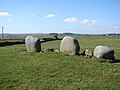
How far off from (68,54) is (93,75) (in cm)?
632

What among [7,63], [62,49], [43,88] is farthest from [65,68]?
[62,49]

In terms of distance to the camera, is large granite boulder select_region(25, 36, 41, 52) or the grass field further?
large granite boulder select_region(25, 36, 41, 52)

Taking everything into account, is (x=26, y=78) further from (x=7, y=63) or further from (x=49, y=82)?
(x=7, y=63)

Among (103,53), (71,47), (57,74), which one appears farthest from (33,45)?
(57,74)

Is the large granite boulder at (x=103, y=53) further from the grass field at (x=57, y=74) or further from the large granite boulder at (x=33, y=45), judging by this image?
the large granite boulder at (x=33, y=45)

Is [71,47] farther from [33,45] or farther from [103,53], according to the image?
[33,45]

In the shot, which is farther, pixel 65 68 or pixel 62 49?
pixel 62 49

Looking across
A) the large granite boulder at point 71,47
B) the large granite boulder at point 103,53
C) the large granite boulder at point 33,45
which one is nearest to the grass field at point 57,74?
the large granite boulder at point 103,53

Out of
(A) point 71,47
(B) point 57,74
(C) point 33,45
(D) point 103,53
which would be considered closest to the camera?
(B) point 57,74

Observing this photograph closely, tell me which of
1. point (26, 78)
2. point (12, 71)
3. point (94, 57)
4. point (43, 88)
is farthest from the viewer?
point (94, 57)

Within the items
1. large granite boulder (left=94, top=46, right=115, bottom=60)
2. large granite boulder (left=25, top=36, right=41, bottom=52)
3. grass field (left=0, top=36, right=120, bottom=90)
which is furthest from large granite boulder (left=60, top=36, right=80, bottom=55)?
large granite boulder (left=25, top=36, right=41, bottom=52)

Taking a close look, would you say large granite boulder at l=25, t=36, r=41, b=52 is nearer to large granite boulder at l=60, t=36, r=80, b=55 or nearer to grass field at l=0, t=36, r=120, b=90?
large granite boulder at l=60, t=36, r=80, b=55

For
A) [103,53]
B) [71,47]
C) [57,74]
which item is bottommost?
[57,74]

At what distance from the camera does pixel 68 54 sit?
A: 20484 millimetres
